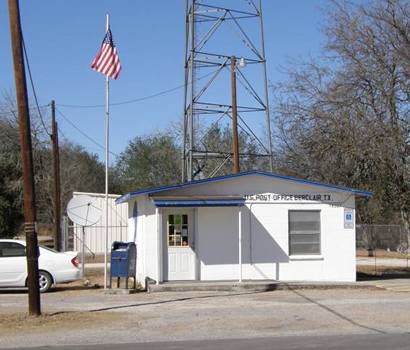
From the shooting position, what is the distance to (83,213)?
67.8 feet

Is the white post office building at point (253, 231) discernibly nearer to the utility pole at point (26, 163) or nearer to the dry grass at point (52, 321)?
the dry grass at point (52, 321)

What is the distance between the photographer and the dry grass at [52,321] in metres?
12.5

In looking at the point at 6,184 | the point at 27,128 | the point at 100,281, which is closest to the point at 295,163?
the point at 100,281

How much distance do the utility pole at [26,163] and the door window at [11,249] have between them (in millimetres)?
5670

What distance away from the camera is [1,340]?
1133 centimetres

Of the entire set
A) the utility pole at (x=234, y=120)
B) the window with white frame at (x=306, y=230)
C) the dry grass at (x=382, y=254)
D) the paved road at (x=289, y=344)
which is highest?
the utility pole at (x=234, y=120)

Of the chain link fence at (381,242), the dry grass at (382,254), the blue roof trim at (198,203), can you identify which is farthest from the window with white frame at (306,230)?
the chain link fence at (381,242)

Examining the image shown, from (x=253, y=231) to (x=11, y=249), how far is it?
6.82 metres

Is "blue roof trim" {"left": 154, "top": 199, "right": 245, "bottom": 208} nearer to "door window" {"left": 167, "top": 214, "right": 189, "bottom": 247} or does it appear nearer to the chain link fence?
"door window" {"left": 167, "top": 214, "right": 189, "bottom": 247}

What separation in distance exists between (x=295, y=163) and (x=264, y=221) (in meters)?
15.8

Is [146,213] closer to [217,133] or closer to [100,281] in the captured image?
[100,281]

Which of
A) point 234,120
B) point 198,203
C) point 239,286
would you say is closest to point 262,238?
point 239,286

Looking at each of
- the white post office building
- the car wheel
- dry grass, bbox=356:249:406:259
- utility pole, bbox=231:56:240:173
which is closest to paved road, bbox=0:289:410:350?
the car wheel

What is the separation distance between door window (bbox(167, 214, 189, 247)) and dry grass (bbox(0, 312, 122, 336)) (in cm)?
552
